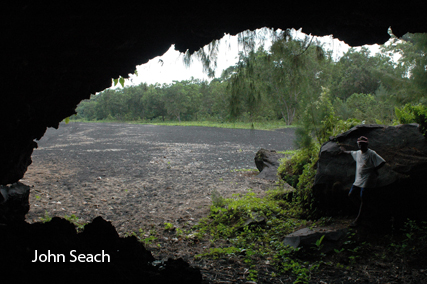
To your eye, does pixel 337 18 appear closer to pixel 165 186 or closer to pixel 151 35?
pixel 151 35

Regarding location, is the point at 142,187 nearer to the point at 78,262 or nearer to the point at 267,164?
the point at 267,164

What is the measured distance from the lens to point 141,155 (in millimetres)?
14477

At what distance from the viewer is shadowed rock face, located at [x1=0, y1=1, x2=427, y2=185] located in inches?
105

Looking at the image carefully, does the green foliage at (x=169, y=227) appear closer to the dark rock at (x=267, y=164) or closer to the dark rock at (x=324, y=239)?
the dark rock at (x=324, y=239)

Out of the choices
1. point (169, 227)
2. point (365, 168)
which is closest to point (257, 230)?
point (169, 227)

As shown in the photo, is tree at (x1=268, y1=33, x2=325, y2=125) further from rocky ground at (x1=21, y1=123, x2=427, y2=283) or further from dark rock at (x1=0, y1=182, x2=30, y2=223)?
dark rock at (x1=0, y1=182, x2=30, y2=223)

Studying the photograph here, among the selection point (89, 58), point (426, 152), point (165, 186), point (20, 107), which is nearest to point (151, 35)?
point (89, 58)

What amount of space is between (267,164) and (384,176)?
5554mm

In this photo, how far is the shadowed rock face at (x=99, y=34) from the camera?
8.78ft

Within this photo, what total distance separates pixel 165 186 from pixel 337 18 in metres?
6.72

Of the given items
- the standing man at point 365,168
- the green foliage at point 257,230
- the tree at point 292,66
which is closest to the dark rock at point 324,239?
the green foliage at point 257,230

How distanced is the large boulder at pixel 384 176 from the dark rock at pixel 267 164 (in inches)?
152

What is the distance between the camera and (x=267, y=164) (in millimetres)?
10102

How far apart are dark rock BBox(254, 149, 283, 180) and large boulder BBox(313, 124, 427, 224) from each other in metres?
3.86
